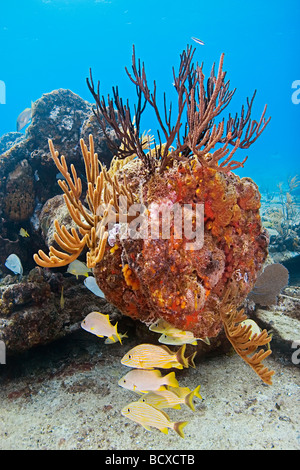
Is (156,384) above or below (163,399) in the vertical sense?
above

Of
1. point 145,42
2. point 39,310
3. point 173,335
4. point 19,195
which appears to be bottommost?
point 39,310

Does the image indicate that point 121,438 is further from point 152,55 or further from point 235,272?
point 152,55

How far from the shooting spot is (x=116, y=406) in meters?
2.92

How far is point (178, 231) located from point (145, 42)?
322 ft

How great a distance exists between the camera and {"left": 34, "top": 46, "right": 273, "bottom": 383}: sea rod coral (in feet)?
7.41

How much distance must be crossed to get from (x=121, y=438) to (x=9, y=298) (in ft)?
7.72

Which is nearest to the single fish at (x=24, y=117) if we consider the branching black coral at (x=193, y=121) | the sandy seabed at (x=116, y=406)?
the branching black coral at (x=193, y=121)

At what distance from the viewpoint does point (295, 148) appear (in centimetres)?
10988

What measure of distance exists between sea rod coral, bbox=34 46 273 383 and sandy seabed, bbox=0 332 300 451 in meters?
0.57

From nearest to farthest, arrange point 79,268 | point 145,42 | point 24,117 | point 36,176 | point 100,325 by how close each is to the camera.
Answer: point 100,325 → point 79,268 → point 36,176 → point 24,117 → point 145,42

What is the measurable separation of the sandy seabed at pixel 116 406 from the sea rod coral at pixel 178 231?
0.57 metres

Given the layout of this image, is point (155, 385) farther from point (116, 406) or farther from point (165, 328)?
point (116, 406)

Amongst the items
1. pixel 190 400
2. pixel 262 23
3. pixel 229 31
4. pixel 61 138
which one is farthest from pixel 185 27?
pixel 190 400

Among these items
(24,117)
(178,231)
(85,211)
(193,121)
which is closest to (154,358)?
(178,231)
